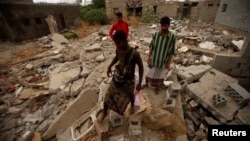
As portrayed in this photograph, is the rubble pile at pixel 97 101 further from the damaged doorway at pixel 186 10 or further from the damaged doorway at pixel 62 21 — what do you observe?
the damaged doorway at pixel 186 10

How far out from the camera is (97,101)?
3.13 metres

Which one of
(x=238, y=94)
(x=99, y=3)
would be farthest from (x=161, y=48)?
(x=99, y=3)

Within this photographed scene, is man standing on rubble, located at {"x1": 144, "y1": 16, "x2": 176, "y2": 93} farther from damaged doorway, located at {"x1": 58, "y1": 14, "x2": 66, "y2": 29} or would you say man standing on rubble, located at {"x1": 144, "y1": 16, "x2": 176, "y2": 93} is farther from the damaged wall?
damaged doorway, located at {"x1": 58, "y1": 14, "x2": 66, "y2": 29}

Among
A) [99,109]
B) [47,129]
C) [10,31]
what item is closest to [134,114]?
[99,109]

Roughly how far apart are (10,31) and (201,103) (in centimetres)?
1137

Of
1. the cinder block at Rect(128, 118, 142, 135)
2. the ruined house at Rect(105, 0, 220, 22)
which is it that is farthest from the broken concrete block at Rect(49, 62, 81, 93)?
the ruined house at Rect(105, 0, 220, 22)

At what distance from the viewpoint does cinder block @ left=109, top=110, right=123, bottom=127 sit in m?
2.25

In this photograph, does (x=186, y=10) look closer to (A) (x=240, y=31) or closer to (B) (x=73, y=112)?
(A) (x=240, y=31)

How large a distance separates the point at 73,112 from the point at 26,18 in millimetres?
10373

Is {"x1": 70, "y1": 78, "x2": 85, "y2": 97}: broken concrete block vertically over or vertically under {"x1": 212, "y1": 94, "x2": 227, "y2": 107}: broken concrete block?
under

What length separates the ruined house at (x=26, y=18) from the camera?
30.9ft

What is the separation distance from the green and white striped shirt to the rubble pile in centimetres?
49

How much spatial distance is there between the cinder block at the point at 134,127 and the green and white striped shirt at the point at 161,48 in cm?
104

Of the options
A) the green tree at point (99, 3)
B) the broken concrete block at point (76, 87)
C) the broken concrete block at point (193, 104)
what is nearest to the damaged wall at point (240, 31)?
the broken concrete block at point (193, 104)
